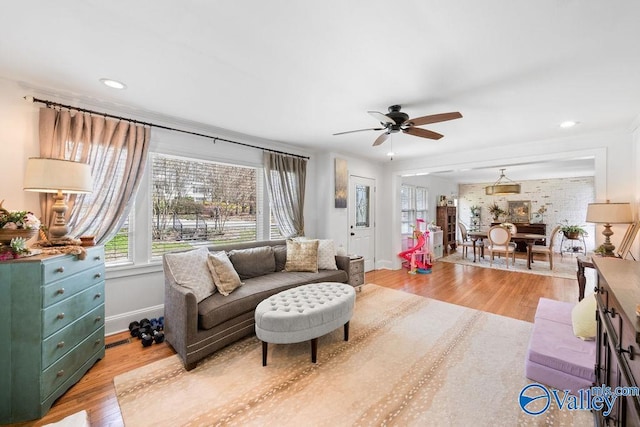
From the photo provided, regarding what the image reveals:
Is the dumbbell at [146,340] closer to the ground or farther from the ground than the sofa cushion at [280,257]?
closer to the ground

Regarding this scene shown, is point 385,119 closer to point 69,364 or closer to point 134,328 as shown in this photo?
point 69,364

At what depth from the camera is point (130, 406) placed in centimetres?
177

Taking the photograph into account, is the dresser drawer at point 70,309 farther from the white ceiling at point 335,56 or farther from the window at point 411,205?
the window at point 411,205

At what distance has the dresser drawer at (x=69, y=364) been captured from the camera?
5.66 feet

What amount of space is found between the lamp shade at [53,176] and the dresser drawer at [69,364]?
4.16 feet

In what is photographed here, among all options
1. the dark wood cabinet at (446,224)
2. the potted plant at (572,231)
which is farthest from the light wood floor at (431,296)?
the potted plant at (572,231)

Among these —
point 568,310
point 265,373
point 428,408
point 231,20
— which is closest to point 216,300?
point 265,373

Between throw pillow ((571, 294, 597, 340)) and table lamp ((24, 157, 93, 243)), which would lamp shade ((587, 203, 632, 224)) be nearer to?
throw pillow ((571, 294, 597, 340))

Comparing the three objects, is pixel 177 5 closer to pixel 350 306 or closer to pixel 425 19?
pixel 425 19

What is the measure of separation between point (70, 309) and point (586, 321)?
3.99m

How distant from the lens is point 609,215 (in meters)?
3.12

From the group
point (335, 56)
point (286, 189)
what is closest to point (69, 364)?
point (335, 56)

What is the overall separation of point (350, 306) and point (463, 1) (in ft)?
8.06

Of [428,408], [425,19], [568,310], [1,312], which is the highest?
[425,19]
